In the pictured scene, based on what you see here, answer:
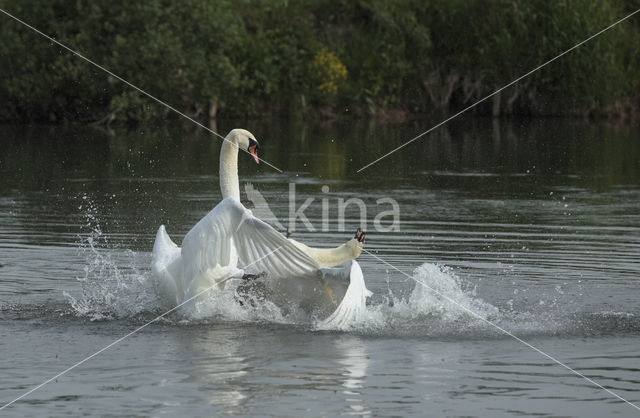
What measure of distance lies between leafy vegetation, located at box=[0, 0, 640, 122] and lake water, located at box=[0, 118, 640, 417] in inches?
810

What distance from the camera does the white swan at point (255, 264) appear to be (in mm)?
9742

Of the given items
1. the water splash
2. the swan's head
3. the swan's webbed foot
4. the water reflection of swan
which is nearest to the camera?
the water reflection of swan

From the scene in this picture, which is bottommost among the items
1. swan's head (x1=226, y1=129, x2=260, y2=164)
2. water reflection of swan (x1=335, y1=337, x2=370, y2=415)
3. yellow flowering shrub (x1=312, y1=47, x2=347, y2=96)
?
water reflection of swan (x1=335, y1=337, x2=370, y2=415)

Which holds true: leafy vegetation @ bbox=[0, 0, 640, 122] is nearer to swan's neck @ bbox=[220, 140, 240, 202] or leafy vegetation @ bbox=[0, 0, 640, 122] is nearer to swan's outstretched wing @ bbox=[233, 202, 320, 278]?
swan's neck @ bbox=[220, 140, 240, 202]

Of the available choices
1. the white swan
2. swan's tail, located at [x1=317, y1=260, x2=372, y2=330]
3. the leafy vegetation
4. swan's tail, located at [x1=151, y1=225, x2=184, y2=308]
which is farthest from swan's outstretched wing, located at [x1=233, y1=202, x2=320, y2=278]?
the leafy vegetation

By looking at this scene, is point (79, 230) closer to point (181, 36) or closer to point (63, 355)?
point (63, 355)

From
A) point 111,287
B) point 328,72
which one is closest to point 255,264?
point 111,287

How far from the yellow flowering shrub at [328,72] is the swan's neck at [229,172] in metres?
Result: 38.0

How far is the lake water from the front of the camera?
26.3 feet

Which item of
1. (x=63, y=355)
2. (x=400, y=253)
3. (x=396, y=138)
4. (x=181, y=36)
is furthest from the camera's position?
(x=181, y=36)

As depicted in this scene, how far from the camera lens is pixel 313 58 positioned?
49.9 meters

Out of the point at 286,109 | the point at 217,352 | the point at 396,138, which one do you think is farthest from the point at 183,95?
the point at 217,352

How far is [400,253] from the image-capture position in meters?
13.9

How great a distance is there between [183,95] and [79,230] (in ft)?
→ 98.7
